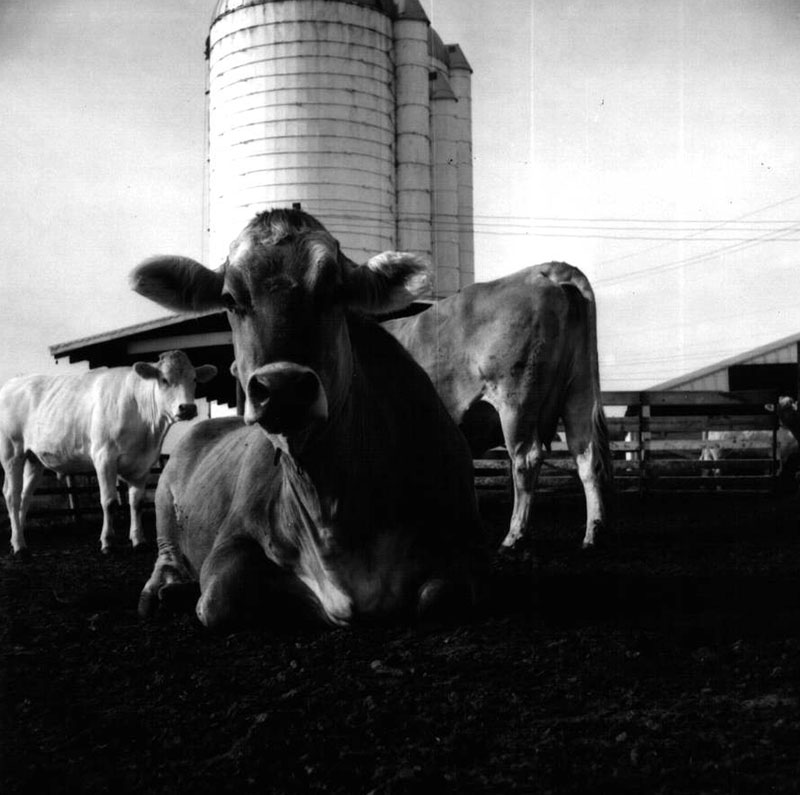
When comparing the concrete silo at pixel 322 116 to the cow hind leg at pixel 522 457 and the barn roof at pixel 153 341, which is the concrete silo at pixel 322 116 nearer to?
the barn roof at pixel 153 341

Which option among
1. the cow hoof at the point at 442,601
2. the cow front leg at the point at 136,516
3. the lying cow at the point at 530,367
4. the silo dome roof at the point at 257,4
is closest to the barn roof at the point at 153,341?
the cow front leg at the point at 136,516

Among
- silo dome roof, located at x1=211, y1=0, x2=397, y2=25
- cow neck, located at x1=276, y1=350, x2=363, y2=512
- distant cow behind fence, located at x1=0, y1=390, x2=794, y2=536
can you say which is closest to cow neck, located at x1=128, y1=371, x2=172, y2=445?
distant cow behind fence, located at x1=0, y1=390, x2=794, y2=536

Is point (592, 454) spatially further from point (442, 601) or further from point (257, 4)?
point (257, 4)

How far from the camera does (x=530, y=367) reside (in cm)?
790

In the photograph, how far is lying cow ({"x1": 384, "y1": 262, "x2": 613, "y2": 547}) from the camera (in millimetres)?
7746

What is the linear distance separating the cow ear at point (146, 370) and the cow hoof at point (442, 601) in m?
6.74

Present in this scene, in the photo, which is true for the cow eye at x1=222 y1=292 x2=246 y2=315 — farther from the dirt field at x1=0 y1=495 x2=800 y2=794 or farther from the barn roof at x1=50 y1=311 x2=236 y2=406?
the barn roof at x1=50 y1=311 x2=236 y2=406

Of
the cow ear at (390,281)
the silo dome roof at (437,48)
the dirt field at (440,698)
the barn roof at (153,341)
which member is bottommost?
the dirt field at (440,698)

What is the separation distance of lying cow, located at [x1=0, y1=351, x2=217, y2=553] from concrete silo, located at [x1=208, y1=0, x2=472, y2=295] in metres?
13.5

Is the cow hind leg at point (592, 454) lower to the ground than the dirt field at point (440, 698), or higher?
higher

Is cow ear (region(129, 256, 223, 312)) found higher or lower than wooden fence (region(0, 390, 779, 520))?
higher

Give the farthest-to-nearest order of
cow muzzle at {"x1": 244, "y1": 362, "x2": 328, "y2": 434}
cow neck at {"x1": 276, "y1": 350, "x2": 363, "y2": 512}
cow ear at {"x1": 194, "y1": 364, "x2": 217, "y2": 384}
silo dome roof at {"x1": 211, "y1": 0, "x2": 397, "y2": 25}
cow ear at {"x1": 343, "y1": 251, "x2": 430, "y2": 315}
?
silo dome roof at {"x1": 211, "y1": 0, "x2": 397, "y2": 25}, cow ear at {"x1": 194, "y1": 364, "x2": 217, "y2": 384}, cow ear at {"x1": 343, "y1": 251, "x2": 430, "y2": 315}, cow neck at {"x1": 276, "y1": 350, "x2": 363, "y2": 512}, cow muzzle at {"x1": 244, "y1": 362, "x2": 328, "y2": 434}

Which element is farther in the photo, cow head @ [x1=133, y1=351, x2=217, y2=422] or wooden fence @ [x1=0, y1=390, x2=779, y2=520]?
wooden fence @ [x1=0, y1=390, x2=779, y2=520]

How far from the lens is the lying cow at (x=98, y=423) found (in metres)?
9.87
